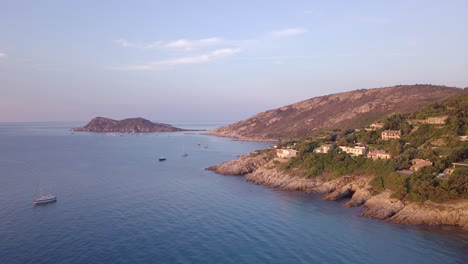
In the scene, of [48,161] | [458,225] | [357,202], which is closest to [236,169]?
[357,202]

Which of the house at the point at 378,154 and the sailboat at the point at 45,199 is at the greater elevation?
the house at the point at 378,154

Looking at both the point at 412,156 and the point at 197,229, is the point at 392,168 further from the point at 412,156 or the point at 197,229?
the point at 197,229

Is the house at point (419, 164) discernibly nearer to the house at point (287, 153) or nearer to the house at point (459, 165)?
the house at point (459, 165)

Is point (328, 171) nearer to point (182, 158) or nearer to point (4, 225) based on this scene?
point (4, 225)

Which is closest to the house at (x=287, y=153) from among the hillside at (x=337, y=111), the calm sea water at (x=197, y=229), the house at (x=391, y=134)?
the calm sea water at (x=197, y=229)

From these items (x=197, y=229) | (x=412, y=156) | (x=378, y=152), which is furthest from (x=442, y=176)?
(x=197, y=229)

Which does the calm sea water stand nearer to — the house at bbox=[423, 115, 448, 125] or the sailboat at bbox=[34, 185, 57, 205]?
the sailboat at bbox=[34, 185, 57, 205]
